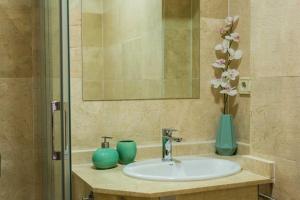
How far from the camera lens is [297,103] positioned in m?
1.58

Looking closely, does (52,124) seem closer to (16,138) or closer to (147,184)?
(147,184)

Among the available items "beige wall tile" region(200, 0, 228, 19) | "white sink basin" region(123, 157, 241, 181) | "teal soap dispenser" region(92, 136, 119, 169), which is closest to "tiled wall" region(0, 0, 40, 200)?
"teal soap dispenser" region(92, 136, 119, 169)

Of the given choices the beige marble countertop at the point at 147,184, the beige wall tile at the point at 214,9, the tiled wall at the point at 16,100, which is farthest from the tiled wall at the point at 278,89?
the tiled wall at the point at 16,100

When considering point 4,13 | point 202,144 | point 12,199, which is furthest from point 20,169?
point 202,144

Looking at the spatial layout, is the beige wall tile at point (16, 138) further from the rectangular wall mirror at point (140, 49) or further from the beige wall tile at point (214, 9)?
the beige wall tile at point (214, 9)

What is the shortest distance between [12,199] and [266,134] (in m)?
1.27

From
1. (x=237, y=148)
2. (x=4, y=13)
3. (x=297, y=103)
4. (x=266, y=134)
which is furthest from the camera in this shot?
(x=237, y=148)

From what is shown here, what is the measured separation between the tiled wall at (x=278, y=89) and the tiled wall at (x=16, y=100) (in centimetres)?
109

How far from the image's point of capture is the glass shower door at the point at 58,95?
1221mm

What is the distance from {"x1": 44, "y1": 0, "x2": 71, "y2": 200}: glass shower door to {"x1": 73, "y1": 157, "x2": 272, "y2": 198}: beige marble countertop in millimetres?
182

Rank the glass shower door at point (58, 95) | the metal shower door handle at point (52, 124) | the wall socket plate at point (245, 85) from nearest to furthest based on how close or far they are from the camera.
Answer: the glass shower door at point (58, 95), the metal shower door handle at point (52, 124), the wall socket plate at point (245, 85)

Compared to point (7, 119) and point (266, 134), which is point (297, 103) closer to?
point (266, 134)

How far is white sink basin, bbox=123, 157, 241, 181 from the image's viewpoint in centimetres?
182

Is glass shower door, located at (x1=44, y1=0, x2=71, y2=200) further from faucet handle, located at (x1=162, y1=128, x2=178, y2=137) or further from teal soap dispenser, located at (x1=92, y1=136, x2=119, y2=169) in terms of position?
faucet handle, located at (x1=162, y1=128, x2=178, y2=137)
